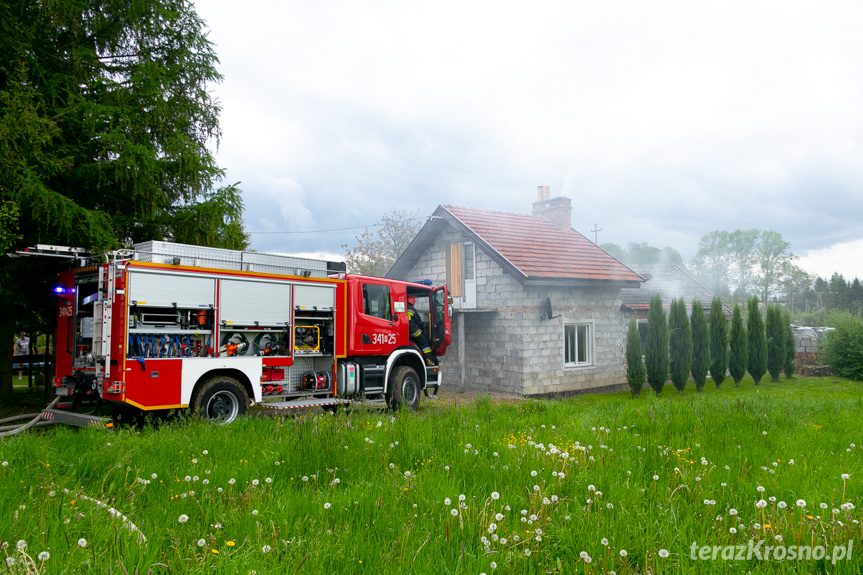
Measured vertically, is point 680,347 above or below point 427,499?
A: above

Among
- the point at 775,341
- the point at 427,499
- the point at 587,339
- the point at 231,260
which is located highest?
the point at 231,260

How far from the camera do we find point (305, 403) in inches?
417

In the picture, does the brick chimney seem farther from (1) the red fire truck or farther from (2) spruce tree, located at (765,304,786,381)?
(1) the red fire truck

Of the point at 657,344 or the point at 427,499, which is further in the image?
the point at 657,344

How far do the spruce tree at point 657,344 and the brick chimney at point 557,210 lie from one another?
6958mm

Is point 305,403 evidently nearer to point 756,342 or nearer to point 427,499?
point 427,499

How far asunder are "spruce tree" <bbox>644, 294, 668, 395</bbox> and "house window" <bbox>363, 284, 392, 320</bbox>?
8163 mm

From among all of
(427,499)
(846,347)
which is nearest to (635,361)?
(846,347)

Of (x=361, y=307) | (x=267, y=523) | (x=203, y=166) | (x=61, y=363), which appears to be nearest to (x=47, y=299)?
(x=61, y=363)

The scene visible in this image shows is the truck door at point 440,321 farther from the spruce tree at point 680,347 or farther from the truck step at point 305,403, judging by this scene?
the spruce tree at point 680,347

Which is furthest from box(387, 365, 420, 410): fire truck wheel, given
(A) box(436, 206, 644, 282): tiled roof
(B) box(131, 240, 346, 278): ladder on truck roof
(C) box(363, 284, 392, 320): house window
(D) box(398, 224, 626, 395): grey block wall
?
(A) box(436, 206, 644, 282): tiled roof

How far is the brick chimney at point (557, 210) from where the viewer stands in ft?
75.7

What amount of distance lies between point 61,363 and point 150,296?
7.81ft

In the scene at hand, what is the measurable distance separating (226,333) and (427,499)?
6760 millimetres
